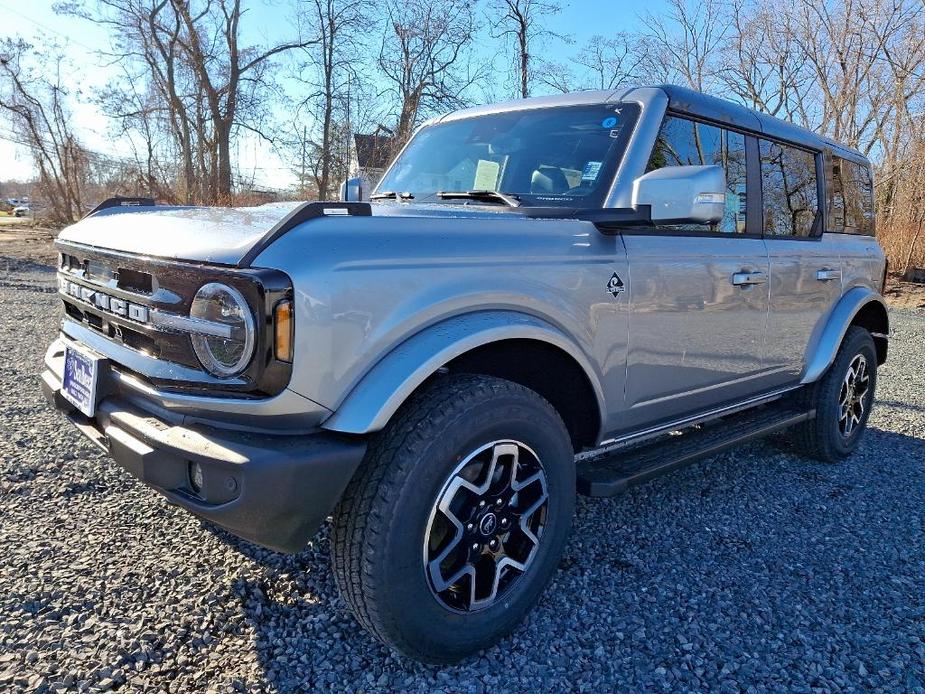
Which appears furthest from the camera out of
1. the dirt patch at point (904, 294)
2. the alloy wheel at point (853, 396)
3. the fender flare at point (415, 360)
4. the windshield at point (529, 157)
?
the dirt patch at point (904, 294)

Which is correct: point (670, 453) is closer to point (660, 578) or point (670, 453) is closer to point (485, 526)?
point (660, 578)

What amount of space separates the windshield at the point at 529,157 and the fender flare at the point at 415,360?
76 centimetres

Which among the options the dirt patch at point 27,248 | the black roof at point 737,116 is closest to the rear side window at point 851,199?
the black roof at point 737,116

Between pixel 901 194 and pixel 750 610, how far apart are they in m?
17.5

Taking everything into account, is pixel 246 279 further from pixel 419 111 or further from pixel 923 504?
pixel 419 111

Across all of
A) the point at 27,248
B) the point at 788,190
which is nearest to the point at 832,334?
the point at 788,190

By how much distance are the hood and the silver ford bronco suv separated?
0.01 metres

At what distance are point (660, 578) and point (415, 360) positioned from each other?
1.55 meters

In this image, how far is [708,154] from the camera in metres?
3.13

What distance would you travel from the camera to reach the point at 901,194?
1627 cm

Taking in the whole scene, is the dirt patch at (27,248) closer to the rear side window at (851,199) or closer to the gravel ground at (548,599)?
the gravel ground at (548,599)

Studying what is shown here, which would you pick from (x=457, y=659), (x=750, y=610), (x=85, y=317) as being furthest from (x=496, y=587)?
(x=85, y=317)

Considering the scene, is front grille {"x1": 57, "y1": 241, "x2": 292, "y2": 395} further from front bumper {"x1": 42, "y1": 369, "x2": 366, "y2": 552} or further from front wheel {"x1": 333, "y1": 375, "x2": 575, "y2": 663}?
front wheel {"x1": 333, "y1": 375, "x2": 575, "y2": 663}

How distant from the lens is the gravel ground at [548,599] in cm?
208
